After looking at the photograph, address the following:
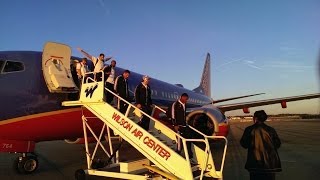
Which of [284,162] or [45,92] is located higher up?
[45,92]

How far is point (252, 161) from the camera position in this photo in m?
5.47

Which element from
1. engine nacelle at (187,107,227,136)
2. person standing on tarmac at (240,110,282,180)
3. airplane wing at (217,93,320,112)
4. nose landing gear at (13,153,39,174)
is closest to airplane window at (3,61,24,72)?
nose landing gear at (13,153,39,174)

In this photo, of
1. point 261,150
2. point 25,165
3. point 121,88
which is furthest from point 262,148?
point 25,165

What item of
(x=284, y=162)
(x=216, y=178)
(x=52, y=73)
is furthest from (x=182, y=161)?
(x=284, y=162)

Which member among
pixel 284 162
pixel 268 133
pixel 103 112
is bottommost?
pixel 284 162

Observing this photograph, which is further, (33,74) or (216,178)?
(33,74)

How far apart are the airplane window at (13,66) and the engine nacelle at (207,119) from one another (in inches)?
254

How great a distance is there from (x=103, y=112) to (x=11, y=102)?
2.32 metres

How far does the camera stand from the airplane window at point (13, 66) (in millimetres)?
8555

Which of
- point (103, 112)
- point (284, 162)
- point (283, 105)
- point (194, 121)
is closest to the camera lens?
point (103, 112)

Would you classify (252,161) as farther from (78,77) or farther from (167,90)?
(167,90)

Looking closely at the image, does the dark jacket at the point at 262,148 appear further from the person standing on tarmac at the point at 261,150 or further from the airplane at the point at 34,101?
the airplane at the point at 34,101

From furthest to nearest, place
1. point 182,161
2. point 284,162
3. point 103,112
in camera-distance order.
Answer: point 284,162 → point 103,112 → point 182,161

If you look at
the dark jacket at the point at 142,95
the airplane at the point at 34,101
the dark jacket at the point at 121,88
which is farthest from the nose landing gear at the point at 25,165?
the dark jacket at the point at 142,95
